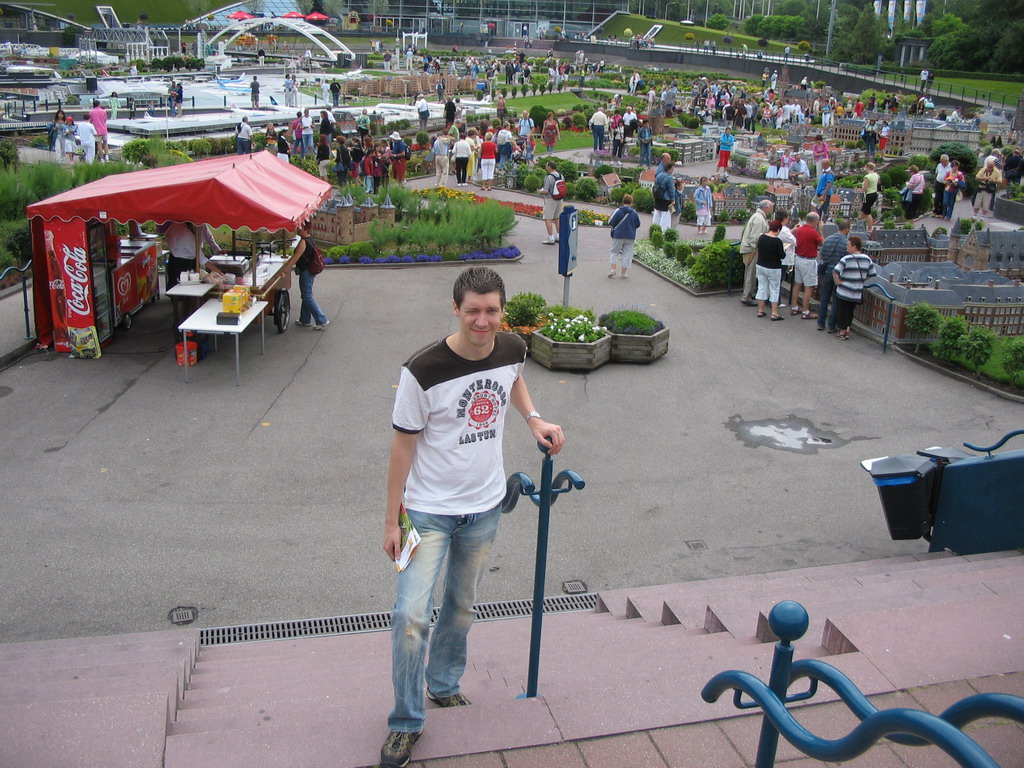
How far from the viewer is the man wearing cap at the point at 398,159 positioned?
86.5 ft

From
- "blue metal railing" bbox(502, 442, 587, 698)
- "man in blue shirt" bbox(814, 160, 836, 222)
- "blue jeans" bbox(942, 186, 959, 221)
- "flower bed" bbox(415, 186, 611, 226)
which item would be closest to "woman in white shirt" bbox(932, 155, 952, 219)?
"blue jeans" bbox(942, 186, 959, 221)

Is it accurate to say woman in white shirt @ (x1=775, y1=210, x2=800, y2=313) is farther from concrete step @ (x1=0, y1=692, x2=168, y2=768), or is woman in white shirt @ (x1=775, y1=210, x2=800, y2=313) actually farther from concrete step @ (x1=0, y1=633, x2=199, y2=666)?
concrete step @ (x1=0, y1=692, x2=168, y2=768)

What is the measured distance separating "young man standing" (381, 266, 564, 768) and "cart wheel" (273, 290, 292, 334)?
10078 mm

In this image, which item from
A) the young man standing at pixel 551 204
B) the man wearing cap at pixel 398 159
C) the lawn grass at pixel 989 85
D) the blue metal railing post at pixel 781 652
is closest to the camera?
the blue metal railing post at pixel 781 652

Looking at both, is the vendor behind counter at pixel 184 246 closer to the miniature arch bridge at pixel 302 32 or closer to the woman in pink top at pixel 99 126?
the woman in pink top at pixel 99 126

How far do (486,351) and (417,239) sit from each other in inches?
568

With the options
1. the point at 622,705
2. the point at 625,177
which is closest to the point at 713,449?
the point at 622,705

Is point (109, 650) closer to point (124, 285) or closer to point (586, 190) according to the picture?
point (124, 285)

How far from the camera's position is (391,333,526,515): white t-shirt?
4.18 m

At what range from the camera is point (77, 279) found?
12625mm

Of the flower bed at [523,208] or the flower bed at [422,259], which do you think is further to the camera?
the flower bed at [523,208]

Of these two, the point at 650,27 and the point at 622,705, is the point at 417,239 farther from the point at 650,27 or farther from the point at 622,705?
the point at 650,27

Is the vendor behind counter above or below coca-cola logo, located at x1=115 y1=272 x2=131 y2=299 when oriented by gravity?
above

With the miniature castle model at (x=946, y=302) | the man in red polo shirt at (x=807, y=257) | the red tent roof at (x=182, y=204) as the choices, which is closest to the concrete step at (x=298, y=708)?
the red tent roof at (x=182, y=204)
